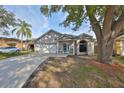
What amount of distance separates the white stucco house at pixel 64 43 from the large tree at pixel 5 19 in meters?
6.57

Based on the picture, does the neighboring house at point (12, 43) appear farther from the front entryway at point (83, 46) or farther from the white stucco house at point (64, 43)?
the front entryway at point (83, 46)

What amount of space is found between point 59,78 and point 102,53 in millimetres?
7200

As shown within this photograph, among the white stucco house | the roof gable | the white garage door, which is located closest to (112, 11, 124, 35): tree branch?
the white stucco house

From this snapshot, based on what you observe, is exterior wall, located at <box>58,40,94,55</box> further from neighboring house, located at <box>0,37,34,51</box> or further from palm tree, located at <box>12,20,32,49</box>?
palm tree, located at <box>12,20,32,49</box>

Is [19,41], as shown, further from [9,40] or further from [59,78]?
[59,78]

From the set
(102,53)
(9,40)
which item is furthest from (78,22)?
(9,40)

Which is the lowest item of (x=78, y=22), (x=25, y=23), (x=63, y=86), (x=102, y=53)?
(x=63, y=86)

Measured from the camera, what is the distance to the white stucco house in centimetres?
2970

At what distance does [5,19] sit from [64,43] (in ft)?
31.7

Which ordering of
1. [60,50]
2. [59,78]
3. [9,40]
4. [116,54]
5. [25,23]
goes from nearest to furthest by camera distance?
[59,78] < [116,54] < [60,50] < [9,40] < [25,23]

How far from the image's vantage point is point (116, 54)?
28.0 m

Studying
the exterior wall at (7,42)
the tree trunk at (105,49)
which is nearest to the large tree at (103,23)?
the tree trunk at (105,49)
